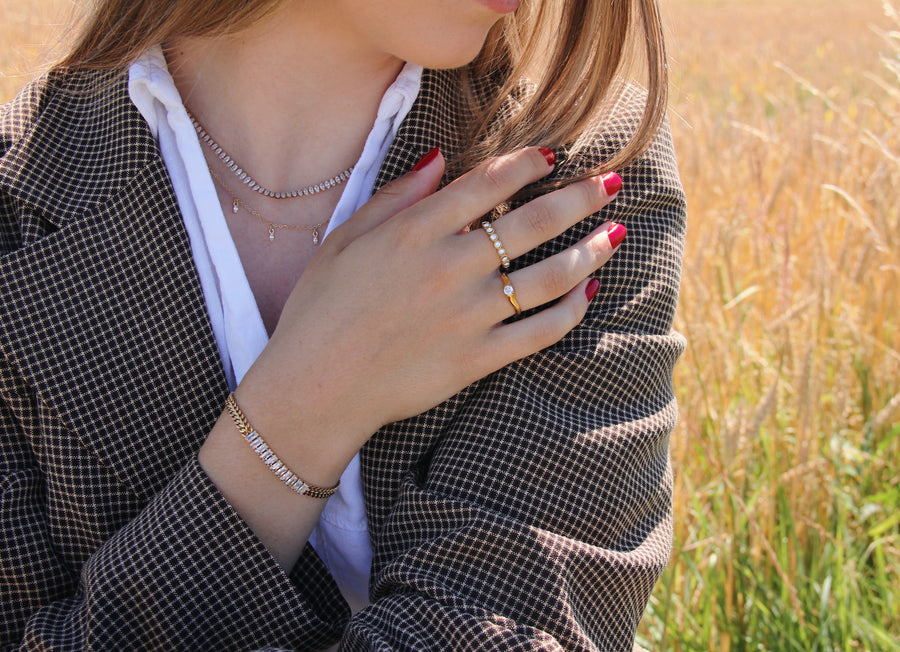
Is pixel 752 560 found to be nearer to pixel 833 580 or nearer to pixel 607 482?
pixel 833 580

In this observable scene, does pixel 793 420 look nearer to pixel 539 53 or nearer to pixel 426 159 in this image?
pixel 539 53

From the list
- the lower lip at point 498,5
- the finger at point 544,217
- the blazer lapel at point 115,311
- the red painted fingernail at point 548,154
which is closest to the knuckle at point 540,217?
the finger at point 544,217

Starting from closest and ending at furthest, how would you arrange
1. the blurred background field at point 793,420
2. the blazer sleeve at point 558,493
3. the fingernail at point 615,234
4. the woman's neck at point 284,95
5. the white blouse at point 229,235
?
the blazer sleeve at point 558,493 → the fingernail at point 615,234 → the white blouse at point 229,235 → the woman's neck at point 284,95 → the blurred background field at point 793,420

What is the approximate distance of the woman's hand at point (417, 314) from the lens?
114cm

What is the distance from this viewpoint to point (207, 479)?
1165 mm

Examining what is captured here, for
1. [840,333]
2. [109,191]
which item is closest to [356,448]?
[109,191]

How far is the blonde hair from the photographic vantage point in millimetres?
1271

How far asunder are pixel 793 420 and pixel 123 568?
163cm

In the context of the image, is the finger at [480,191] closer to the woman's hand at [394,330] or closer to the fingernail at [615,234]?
the woman's hand at [394,330]

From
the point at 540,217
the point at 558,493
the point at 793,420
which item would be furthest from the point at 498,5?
the point at 793,420

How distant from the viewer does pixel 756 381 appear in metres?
2.42

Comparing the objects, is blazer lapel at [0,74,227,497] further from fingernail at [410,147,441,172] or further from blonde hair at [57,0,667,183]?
fingernail at [410,147,441,172]

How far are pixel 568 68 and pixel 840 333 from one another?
52.0 inches

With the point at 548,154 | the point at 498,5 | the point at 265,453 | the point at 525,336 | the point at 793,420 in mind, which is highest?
the point at 498,5
